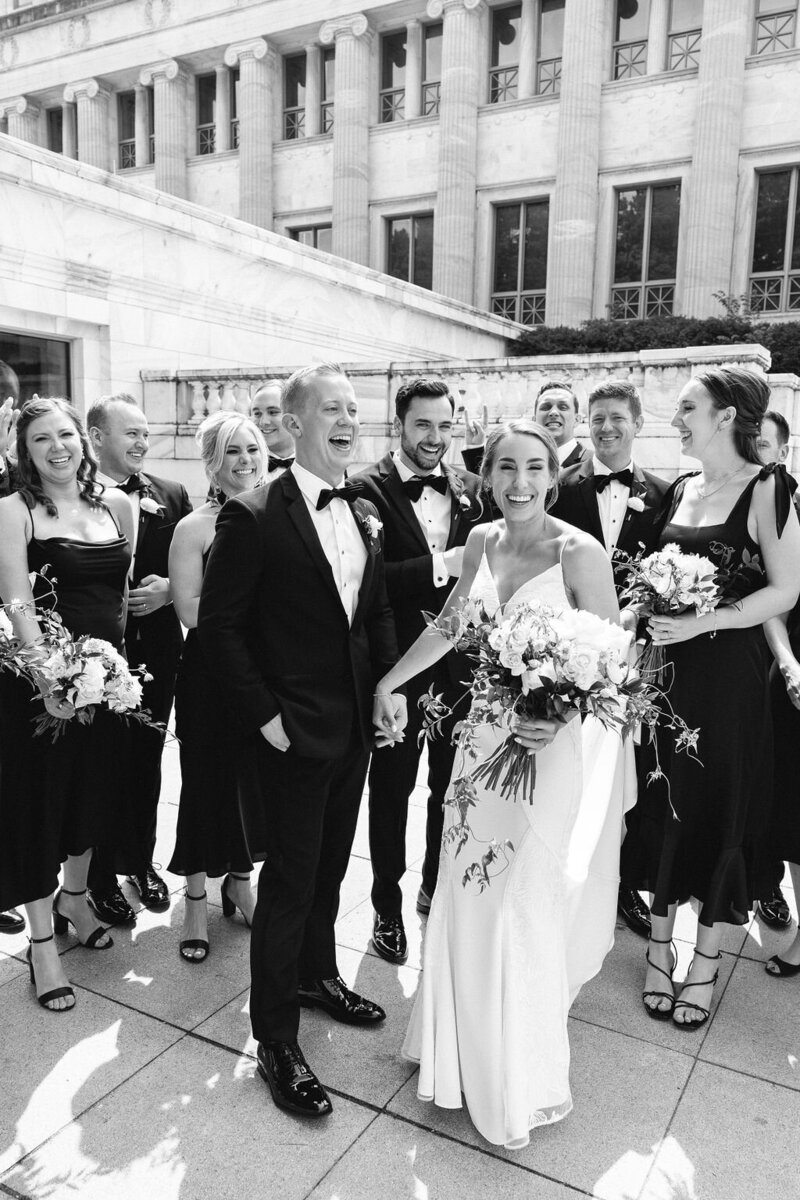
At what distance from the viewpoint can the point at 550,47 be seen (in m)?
25.6

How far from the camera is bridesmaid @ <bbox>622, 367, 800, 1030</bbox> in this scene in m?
3.77

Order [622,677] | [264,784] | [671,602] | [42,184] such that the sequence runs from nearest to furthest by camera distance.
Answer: [622,677]
[264,784]
[671,602]
[42,184]

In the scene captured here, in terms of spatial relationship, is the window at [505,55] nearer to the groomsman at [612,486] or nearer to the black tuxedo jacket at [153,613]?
the groomsman at [612,486]

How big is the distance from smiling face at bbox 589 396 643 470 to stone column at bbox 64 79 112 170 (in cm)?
3322

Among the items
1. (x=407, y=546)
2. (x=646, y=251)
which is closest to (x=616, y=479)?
(x=407, y=546)

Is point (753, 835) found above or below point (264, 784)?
below

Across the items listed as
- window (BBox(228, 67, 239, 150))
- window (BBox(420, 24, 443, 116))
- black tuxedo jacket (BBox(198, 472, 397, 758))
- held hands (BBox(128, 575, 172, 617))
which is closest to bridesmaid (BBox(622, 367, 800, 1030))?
black tuxedo jacket (BBox(198, 472, 397, 758))

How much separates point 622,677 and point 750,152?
2491 cm

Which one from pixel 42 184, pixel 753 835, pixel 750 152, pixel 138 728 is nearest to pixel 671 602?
pixel 753 835

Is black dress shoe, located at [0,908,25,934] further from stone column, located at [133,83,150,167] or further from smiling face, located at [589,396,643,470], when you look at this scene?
stone column, located at [133,83,150,167]

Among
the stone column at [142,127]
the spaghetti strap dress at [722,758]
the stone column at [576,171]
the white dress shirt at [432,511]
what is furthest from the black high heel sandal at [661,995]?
the stone column at [142,127]

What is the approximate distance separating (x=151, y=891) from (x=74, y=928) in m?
0.44

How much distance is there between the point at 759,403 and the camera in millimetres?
3883

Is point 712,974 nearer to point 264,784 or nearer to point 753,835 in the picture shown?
point 753,835
